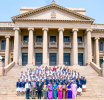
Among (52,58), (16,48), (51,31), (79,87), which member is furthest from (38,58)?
(79,87)

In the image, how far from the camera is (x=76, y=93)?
18000mm

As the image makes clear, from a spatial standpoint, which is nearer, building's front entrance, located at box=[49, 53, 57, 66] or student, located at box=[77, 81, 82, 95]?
student, located at box=[77, 81, 82, 95]

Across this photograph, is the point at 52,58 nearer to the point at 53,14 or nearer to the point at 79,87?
the point at 53,14

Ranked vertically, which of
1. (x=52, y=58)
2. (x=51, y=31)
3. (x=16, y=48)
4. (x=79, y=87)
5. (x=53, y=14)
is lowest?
(x=79, y=87)

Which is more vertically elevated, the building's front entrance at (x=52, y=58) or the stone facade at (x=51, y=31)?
the stone facade at (x=51, y=31)

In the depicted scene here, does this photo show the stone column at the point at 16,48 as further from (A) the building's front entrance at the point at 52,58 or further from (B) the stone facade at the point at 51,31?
(A) the building's front entrance at the point at 52,58

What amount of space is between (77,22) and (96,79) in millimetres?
16038

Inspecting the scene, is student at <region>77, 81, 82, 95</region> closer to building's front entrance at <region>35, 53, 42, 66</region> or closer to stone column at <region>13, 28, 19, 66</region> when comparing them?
stone column at <region>13, 28, 19, 66</region>

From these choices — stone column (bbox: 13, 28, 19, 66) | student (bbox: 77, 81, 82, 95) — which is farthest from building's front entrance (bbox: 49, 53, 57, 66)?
student (bbox: 77, 81, 82, 95)

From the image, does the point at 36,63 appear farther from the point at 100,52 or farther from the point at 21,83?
the point at 21,83

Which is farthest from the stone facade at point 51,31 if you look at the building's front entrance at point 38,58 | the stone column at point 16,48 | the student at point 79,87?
the student at point 79,87

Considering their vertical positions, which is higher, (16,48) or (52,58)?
(16,48)

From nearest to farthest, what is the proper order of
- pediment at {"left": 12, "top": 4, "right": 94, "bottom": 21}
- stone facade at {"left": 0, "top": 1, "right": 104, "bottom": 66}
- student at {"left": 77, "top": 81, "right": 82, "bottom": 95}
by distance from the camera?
student at {"left": 77, "top": 81, "right": 82, "bottom": 95} < stone facade at {"left": 0, "top": 1, "right": 104, "bottom": 66} < pediment at {"left": 12, "top": 4, "right": 94, "bottom": 21}

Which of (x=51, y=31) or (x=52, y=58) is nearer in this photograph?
(x=52, y=58)
